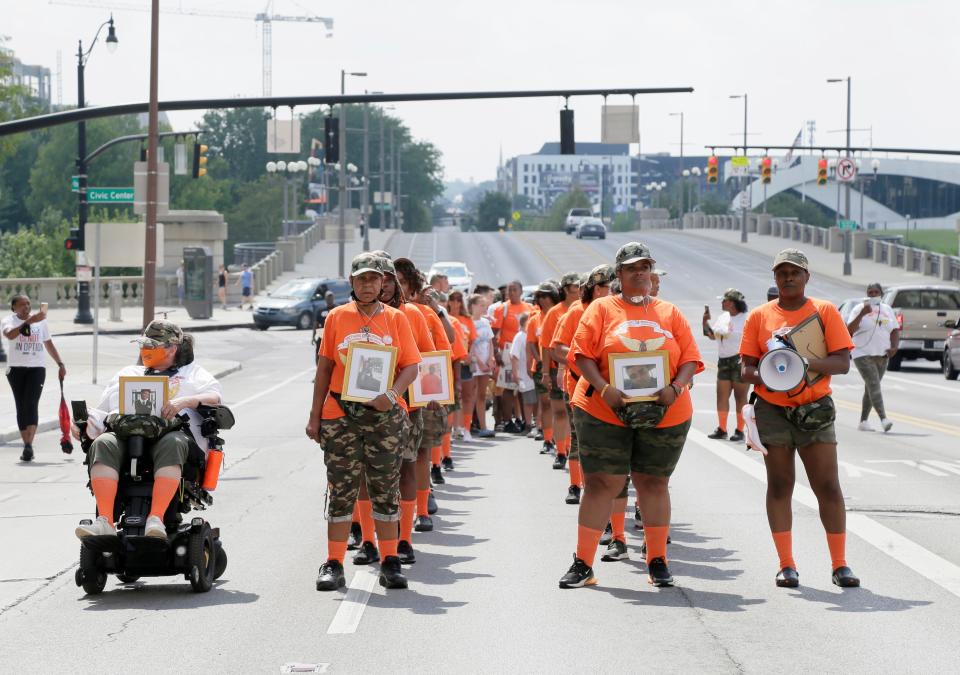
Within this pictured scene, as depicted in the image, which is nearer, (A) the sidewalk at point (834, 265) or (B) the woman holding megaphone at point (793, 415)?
(B) the woman holding megaphone at point (793, 415)

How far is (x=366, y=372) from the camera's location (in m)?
8.62

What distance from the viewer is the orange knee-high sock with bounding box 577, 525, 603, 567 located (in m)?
8.80

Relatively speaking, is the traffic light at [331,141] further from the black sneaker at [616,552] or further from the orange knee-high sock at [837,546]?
the orange knee-high sock at [837,546]

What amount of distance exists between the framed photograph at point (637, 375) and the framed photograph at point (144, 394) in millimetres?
2572

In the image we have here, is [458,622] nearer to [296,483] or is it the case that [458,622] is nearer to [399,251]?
[296,483]

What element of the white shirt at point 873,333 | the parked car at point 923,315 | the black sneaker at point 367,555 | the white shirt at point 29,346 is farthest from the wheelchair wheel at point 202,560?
the parked car at point 923,315

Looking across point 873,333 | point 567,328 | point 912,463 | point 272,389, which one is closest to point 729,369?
point 873,333

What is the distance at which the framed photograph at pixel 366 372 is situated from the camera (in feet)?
28.2

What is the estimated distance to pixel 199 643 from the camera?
7484 millimetres

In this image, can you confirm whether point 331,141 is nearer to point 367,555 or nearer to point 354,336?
point 367,555

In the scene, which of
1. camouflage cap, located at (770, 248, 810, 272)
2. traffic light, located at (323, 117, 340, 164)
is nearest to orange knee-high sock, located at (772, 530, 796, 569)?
camouflage cap, located at (770, 248, 810, 272)

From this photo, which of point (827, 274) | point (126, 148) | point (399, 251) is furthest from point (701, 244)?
point (126, 148)

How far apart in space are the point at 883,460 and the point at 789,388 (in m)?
7.83

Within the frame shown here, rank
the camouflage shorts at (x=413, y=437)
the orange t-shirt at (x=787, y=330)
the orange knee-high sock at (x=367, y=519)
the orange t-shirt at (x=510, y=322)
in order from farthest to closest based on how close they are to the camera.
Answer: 1. the orange t-shirt at (x=510, y=322)
2. the camouflage shorts at (x=413, y=437)
3. the orange knee-high sock at (x=367, y=519)
4. the orange t-shirt at (x=787, y=330)
